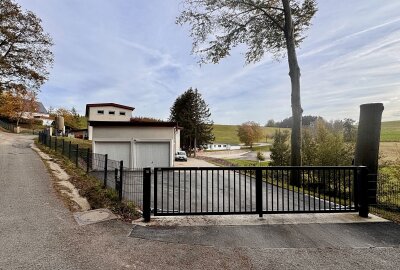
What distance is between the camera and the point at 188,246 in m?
4.04

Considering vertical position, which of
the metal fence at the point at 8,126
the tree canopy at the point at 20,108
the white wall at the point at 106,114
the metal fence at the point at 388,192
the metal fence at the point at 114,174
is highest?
the tree canopy at the point at 20,108

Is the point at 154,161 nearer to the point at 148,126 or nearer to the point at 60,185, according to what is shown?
the point at 148,126

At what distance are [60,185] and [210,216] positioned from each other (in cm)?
581

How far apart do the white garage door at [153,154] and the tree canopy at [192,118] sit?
78.6ft

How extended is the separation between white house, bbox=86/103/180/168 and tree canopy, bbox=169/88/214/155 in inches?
947

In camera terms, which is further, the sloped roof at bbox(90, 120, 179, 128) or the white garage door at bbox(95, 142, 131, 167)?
the white garage door at bbox(95, 142, 131, 167)

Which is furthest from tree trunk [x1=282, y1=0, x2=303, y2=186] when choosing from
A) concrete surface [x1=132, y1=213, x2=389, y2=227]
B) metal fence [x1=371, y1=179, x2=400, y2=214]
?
concrete surface [x1=132, y1=213, x2=389, y2=227]

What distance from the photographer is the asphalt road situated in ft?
11.5

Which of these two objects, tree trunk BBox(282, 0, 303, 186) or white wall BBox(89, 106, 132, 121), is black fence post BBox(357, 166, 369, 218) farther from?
white wall BBox(89, 106, 132, 121)

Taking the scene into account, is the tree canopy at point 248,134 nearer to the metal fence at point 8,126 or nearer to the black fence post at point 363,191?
the metal fence at point 8,126

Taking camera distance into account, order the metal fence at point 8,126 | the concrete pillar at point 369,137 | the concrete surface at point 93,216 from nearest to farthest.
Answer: the concrete surface at point 93,216
the concrete pillar at point 369,137
the metal fence at point 8,126

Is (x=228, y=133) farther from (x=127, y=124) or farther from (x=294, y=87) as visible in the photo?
(x=294, y=87)

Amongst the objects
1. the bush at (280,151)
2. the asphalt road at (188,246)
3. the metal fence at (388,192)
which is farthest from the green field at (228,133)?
the asphalt road at (188,246)

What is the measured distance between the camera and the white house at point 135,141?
64.8 feet
